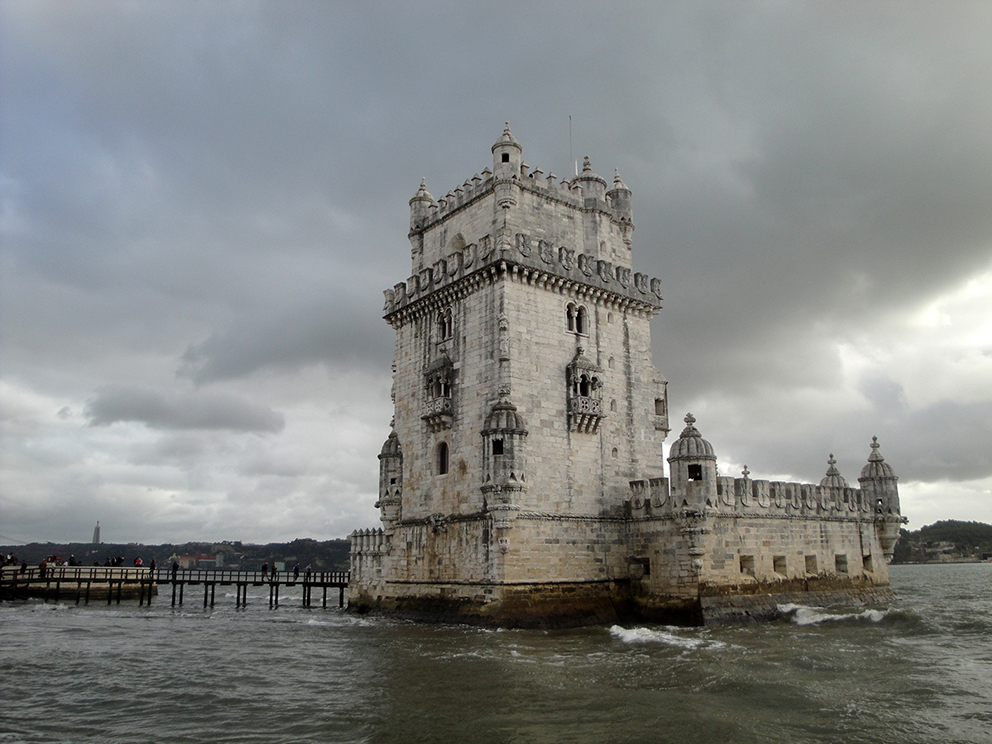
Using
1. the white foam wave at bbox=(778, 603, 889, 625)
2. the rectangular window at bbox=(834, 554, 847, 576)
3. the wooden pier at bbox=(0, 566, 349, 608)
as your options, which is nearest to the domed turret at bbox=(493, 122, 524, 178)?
the white foam wave at bbox=(778, 603, 889, 625)

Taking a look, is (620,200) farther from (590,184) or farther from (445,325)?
(445,325)

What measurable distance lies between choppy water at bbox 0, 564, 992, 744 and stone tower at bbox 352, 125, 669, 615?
3.24m

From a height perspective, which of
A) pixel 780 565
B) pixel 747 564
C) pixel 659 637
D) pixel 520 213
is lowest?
pixel 659 637

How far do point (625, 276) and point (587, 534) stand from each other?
473 inches

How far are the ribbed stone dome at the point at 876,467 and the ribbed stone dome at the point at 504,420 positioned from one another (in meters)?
21.9

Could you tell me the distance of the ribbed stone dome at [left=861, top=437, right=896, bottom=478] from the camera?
134ft

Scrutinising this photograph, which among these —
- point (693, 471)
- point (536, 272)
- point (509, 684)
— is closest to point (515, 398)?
point (536, 272)

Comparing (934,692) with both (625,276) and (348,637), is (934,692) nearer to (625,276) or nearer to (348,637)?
(348,637)

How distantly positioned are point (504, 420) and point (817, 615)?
15115 mm

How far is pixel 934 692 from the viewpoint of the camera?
17.9m

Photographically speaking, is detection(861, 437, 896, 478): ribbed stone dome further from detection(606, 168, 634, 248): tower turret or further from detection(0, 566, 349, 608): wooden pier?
detection(0, 566, 349, 608): wooden pier

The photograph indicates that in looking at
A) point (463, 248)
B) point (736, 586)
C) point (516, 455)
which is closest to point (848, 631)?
point (736, 586)

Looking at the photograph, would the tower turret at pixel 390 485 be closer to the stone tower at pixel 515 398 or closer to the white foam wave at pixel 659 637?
the stone tower at pixel 515 398

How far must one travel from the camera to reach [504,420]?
97.1ft
